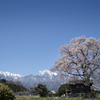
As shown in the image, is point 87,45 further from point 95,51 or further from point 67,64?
point 67,64

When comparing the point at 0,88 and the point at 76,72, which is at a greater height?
the point at 76,72

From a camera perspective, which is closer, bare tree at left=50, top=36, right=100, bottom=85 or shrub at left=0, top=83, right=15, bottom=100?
shrub at left=0, top=83, right=15, bottom=100

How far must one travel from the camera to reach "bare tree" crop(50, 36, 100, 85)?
30031 mm

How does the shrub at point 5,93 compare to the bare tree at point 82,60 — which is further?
the bare tree at point 82,60

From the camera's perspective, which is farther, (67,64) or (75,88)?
(75,88)

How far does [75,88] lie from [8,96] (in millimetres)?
43081

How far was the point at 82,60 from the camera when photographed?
30734 mm

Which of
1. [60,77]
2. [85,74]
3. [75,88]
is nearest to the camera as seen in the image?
[85,74]

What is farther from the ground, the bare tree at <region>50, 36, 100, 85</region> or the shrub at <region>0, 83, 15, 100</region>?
the bare tree at <region>50, 36, 100, 85</region>

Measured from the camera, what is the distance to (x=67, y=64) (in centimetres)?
3119

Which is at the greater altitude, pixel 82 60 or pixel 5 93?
pixel 82 60

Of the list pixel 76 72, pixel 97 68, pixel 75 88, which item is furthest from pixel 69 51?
pixel 75 88

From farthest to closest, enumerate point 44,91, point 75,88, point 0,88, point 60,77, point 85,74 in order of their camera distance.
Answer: point 44,91 → point 75,88 → point 60,77 → point 85,74 → point 0,88

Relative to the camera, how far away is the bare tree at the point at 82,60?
98.5ft
